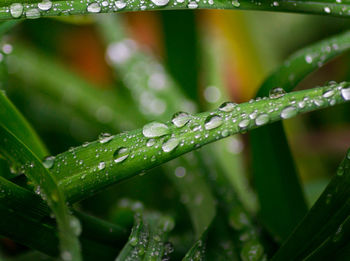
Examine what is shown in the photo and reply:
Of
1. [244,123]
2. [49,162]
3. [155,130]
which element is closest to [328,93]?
[244,123]

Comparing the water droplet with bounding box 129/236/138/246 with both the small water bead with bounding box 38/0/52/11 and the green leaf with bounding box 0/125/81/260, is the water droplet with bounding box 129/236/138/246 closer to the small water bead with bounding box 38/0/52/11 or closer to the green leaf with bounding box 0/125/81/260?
the green leaf with bounding box 0/125/81/260

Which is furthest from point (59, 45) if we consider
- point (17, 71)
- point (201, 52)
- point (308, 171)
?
point (308, 171)

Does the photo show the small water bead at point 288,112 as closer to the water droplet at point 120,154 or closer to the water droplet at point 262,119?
the water droplet at point 262,119

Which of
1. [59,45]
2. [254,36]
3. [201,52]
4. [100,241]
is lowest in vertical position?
[100,241]

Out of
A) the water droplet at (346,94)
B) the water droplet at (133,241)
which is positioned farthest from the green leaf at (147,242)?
the water droplet at (346,94)

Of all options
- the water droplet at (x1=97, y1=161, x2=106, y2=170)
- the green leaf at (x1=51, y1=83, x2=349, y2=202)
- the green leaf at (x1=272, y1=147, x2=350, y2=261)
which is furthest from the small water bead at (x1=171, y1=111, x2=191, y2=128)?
the green leaf at (x1=272, y1=147, x2=350, y2=261)

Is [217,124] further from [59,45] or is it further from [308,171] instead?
[59,45]

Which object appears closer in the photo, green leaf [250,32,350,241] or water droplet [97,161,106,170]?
water droplet [97,161,106,170]
